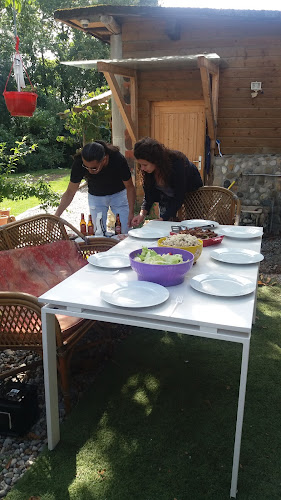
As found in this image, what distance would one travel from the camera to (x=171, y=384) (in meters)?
2.57

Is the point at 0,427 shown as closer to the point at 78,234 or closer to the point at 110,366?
the point at 110,366

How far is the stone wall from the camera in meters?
6.81

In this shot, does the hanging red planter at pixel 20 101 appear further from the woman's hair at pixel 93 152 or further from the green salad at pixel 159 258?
the green salad at pixel 159 258

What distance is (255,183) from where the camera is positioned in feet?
22.9

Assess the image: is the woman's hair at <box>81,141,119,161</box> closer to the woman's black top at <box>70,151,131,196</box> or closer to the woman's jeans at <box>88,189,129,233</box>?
the woman's black top at <box>70,151,131,196</box>

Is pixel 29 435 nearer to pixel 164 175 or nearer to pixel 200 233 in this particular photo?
pixel 200 233

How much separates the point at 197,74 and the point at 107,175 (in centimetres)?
378

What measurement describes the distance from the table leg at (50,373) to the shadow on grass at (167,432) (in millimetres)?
97

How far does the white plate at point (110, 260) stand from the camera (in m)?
2.22

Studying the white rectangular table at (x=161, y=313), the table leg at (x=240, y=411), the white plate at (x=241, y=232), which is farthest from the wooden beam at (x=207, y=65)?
the table leg at (x=240, y=411)

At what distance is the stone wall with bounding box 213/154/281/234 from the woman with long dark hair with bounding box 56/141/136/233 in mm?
3317

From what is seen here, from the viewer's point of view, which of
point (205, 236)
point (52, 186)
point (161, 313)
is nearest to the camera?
point (161, 313)

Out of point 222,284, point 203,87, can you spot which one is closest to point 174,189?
point 222,284

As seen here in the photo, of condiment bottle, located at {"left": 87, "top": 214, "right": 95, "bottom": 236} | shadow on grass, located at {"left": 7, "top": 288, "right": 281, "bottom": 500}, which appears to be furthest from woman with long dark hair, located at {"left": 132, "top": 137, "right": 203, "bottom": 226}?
shadow on grass, located at {"left": 7, "top": 288, "right": 281, "bottom": 500}
